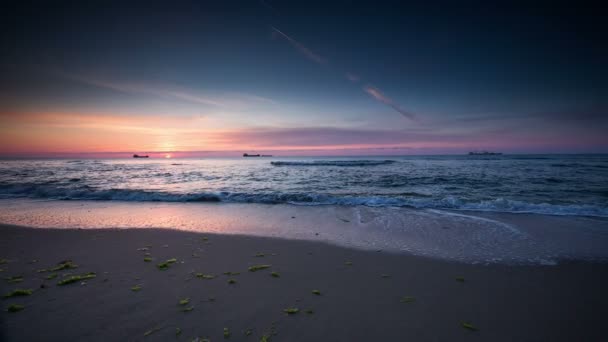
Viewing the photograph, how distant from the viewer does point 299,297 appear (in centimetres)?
405

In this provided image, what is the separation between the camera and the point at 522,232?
24.5 feet

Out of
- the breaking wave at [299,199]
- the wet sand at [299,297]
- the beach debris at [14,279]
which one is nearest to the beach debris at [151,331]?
the wet sand at [299,297]

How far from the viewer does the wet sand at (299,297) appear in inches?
129

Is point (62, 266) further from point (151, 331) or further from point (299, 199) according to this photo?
point (299, 199)

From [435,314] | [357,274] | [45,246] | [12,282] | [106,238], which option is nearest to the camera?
[435,314]

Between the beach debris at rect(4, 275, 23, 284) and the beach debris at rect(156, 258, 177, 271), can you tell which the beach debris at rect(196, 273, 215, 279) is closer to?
the beach debris at rect(156, 258, 177, 271)

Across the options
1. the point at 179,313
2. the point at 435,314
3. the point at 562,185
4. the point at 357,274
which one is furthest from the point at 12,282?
the point at 562,185

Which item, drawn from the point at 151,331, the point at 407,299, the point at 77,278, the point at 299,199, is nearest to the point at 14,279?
the point at 77,278

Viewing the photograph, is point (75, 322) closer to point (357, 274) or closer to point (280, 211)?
point (357, 274)

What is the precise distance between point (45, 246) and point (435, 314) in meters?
9.24

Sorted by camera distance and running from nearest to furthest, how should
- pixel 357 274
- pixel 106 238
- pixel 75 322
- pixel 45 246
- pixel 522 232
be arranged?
1. pixel 75 322
2. pixel 357 274
3. pixel 45 246
4. pixel 106 238
5. pixel 522 232

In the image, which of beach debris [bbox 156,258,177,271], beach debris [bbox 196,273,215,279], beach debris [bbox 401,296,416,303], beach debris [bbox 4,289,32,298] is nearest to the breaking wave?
beach debris [bbox 156,258,177,271]

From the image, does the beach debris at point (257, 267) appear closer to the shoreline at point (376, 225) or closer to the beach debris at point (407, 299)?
the shoreline at point (376, 225)

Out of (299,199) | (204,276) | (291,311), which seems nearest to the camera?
(291,311)
